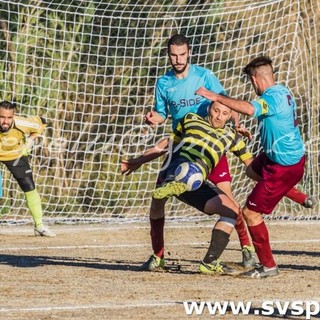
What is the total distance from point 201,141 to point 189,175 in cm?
47

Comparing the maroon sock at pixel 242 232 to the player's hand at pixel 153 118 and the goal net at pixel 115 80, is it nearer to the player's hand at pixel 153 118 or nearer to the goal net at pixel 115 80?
the player's hand at pixel 153 118

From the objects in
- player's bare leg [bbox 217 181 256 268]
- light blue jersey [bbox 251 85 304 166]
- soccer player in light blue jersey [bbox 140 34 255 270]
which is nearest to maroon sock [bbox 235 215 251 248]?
player's bare leg [bbox 217 181 256 268]

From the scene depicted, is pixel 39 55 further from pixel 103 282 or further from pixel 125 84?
pixel 103 282

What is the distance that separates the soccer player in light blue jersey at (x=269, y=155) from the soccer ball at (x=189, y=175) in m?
0.48

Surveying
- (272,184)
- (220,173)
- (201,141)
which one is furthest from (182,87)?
(272,184)

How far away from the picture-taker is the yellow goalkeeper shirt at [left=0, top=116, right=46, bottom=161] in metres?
14.2

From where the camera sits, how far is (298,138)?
9.79m

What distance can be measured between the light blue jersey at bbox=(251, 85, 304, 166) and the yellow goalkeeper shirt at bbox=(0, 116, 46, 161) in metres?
5.21

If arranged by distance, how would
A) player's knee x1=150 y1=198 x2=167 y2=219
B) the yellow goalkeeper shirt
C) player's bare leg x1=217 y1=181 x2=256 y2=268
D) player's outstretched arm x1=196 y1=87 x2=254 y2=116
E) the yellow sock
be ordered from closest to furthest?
player's outstretched arm x1=196 y1=87 x2=254 y2=116
player's knee x1=150 y1=198 x2=167 y2=219
player's bare leg x1=217 y1=181 x2=256 y2=268
the yellow goalkeeper shirt
the yellow sock

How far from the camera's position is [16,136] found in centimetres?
1427

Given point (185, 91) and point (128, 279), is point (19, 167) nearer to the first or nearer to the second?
point (185, 91)

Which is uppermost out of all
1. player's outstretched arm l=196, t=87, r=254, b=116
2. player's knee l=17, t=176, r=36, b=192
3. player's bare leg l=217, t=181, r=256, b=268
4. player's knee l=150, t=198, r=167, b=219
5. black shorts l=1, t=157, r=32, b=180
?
player's outstretched arm l=196, t=87, r=254, b=116

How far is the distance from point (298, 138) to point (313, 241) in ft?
12.8

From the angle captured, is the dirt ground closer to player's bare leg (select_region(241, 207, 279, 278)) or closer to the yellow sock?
player's bare leg (select_region(241, 207, 279, 278))
